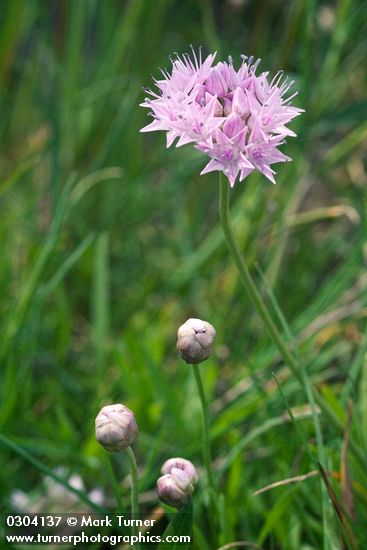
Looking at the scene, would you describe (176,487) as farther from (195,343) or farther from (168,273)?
(168,273)

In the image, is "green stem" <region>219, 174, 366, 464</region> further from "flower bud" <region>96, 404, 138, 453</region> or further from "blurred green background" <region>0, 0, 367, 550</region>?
"flower bud" <region>96, 404, 138, 453</region>

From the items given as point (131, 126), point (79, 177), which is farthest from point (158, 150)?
point (79, 177)

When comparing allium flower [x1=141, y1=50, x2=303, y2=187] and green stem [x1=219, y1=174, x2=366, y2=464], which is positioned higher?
allium flower [x1=141, y1=50, x2=303, y2=187]

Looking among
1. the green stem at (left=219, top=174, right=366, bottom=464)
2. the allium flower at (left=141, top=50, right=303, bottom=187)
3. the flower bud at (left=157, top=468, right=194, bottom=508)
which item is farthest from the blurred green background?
the allium flower at (left=141, top=50, right=303, bottom=187)

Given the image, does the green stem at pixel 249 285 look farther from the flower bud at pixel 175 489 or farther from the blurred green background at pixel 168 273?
the flower bud at pixel 175 489

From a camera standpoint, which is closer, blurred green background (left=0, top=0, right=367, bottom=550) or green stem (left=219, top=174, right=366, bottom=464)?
green stem (left=219, top=174, right=366, bottom=464)

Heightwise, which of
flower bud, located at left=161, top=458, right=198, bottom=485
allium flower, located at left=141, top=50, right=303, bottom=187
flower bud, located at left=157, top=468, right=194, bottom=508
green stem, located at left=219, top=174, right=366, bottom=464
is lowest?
flower bud, located at left=157, top=468, right=194, bottom=508

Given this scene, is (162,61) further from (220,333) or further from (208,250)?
(220,333)
